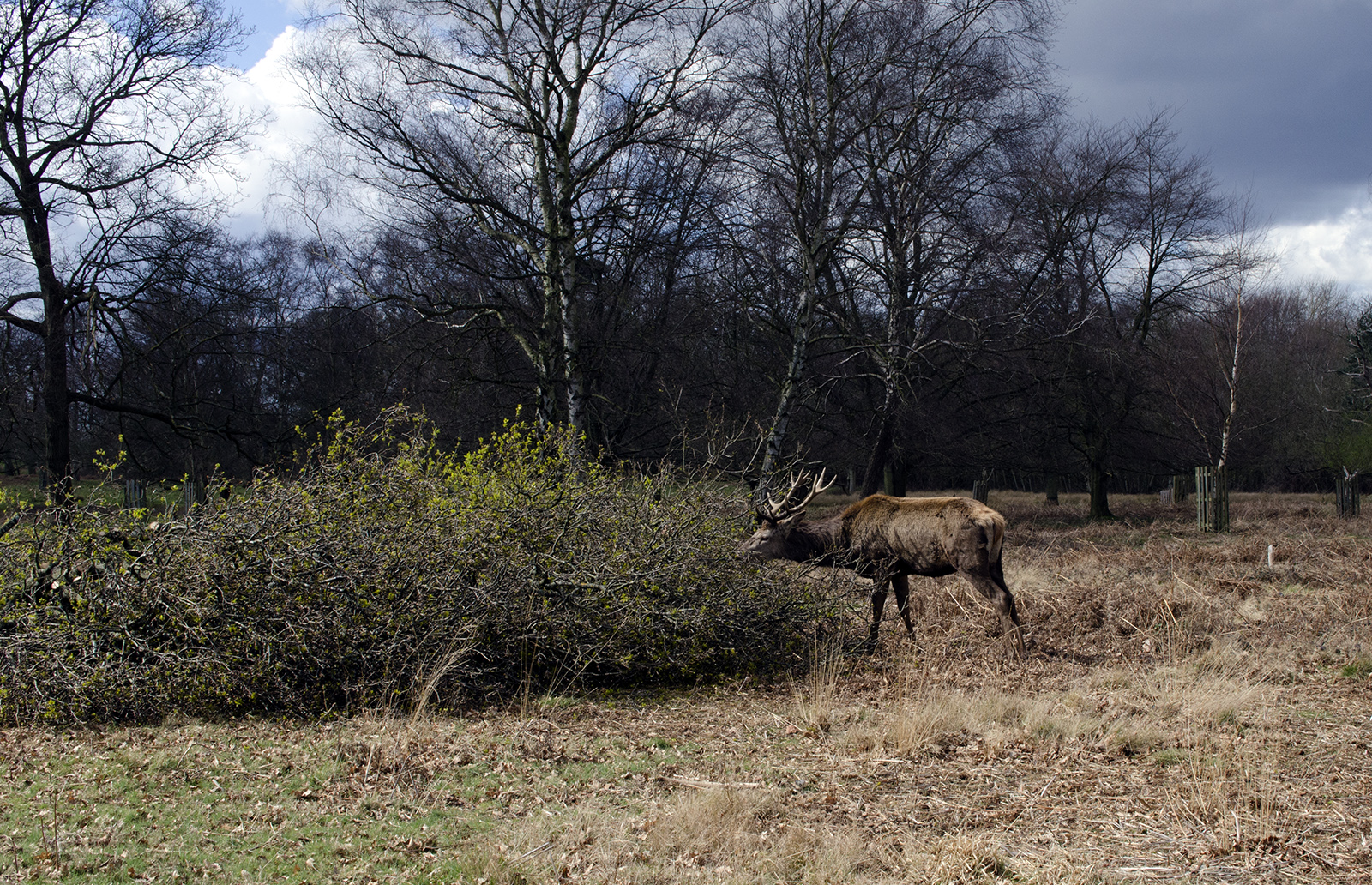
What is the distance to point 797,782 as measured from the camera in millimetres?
5129

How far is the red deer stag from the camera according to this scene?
861 centimetres

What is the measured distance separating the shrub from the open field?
38 cm

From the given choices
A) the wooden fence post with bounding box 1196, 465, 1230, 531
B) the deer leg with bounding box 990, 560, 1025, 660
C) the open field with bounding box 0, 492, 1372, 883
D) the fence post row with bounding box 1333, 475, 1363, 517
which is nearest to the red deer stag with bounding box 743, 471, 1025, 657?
the deer leg with bounding box 990, 560, 1025, 660

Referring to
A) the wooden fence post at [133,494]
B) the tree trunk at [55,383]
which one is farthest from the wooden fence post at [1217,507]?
the wooden fence post at [133,494]

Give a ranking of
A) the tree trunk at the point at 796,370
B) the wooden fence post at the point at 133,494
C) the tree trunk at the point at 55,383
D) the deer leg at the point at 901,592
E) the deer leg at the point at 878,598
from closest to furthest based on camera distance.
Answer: the deer leg at the point at 878,598 → the deer leg at the point at 901,592 → the tree trunk at the point at 55,383 → the tree trunk at the point at 796,370 → the wooden fence post at the point at 133,494

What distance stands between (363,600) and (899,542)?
5069 millimetres

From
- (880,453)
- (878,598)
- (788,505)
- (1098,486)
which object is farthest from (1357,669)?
(1098,486)

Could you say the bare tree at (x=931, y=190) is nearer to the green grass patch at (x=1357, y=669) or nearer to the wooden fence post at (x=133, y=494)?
the green grass patch at (x=1357, y=669)

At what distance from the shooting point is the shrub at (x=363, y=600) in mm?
6527

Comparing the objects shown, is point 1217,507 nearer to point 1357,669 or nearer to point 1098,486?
point 1098,486

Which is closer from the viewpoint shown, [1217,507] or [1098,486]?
[1217,507]

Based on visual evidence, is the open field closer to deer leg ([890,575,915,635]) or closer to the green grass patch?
the green grass patch

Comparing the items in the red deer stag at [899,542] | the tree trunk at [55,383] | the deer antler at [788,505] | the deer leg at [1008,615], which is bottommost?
the deer leg at [1008,615]

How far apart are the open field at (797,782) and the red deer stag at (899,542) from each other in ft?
2.23
